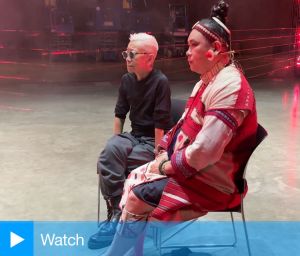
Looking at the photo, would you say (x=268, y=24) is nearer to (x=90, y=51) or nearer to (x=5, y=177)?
(x=90, y=51)

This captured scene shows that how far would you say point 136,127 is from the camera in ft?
8.71

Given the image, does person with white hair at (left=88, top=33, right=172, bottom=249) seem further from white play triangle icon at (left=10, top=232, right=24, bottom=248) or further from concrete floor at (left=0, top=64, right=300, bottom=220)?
concrete floor at (left=0, top=64, right=300, bottom=220)

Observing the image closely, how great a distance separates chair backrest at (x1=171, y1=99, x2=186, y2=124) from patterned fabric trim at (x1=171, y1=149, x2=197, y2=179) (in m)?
0.89

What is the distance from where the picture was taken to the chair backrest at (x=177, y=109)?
2.73 m

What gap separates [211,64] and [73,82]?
751 cm

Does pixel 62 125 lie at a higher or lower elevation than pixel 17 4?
lower

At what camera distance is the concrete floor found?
3.11m

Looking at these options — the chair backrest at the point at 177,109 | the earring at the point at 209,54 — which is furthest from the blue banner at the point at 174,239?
the earring at the point at 209,54

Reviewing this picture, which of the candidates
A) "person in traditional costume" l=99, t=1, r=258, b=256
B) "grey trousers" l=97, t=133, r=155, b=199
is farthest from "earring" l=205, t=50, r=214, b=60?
"grey trousers" l=97, t=133, r=155, b=199

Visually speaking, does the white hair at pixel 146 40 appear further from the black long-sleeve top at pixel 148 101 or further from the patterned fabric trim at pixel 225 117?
the patterned fabric trim at pixel 225 117

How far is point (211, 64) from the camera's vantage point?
74.0 inches

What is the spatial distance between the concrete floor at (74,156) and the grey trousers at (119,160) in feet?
1.97

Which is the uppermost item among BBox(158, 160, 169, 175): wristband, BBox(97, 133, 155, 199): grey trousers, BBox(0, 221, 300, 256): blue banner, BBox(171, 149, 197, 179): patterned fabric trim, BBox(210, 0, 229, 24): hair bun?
BBox(210, 0, 229, 24): hair bun

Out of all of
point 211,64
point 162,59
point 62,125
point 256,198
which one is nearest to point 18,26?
point 162,59
